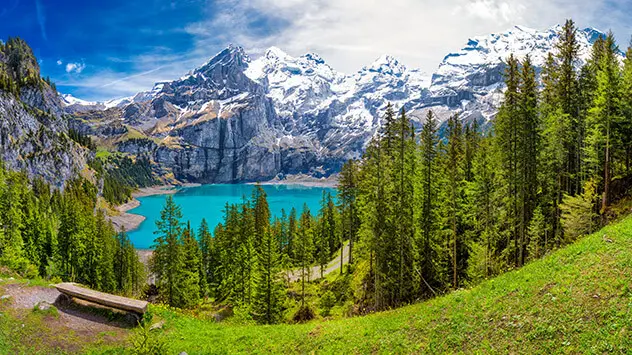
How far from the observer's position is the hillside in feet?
37.8

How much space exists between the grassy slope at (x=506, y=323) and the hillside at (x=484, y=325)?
0.03 meters

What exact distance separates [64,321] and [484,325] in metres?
18.4

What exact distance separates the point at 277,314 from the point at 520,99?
28.6 meters

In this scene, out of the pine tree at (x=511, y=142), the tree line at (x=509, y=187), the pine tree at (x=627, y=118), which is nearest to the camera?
the pine tree at (x=511, y=142)

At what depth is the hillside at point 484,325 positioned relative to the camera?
11.5 m

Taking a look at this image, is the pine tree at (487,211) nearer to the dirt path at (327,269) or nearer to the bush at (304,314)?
the bush at (304,314)

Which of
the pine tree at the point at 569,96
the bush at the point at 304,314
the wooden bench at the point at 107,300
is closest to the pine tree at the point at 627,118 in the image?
the pine tree at the point at 569,96

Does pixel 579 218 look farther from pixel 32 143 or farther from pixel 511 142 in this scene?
pixel 32 143

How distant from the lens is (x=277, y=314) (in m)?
36.1

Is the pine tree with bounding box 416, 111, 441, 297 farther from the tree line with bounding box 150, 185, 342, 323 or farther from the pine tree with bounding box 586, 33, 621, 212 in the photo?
the tree line with bounding box 150, 185, 342, 323

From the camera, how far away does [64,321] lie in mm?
17328

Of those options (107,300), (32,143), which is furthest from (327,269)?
(32,143)

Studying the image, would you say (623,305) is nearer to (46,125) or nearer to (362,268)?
(362,268)

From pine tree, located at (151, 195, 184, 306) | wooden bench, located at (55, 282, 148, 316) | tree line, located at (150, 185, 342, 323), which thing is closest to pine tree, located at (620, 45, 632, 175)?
tree line, located at (150, 185, 342, 323)
